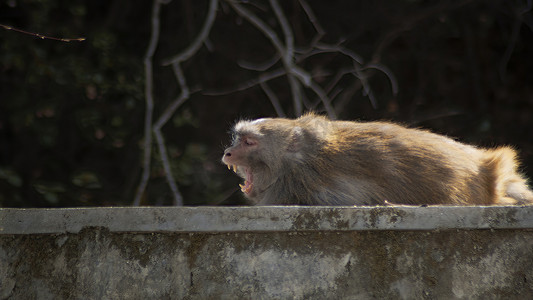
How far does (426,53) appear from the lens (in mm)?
4711

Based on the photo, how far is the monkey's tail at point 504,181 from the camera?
8.83ft

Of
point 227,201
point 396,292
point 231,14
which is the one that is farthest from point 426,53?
point 396,292

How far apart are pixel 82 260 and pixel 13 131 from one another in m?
2.89

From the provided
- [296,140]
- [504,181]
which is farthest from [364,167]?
[504,181]

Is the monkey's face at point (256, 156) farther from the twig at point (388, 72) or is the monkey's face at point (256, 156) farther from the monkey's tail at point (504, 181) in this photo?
the twig at point (388, 72)

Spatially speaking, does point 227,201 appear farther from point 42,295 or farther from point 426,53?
point 42,295

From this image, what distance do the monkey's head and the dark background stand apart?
160 centimetres

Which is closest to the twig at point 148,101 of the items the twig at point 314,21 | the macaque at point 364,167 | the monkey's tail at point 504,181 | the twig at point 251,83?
the twig at point 251,83

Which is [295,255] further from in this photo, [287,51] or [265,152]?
[287,51]

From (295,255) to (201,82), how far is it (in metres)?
3.11

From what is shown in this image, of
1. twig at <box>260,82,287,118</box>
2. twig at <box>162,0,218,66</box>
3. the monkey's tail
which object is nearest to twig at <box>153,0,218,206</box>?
twig at <box>162,0,218,66</box>

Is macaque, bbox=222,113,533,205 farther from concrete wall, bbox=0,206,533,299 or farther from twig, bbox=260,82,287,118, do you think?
twig, bbox=260,82,287,118

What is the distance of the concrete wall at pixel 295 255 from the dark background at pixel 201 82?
107 inches

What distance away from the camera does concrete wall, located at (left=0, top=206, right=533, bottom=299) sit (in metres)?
1.71
